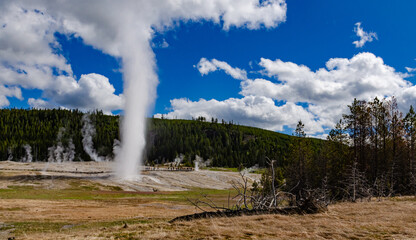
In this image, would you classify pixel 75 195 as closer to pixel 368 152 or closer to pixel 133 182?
pixel 133 182

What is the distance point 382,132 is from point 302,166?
46.0 ft

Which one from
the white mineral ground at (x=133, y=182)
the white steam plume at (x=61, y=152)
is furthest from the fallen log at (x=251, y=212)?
the white steam plume at (x=61, y=152)

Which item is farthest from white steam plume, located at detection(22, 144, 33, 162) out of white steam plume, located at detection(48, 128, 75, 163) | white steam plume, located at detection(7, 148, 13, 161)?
white steam plume, located at detection(48, 128, 75, 163)

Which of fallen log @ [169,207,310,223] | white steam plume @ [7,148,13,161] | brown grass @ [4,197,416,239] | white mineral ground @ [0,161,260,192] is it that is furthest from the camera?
white steam plume @ [7,148,13,161]

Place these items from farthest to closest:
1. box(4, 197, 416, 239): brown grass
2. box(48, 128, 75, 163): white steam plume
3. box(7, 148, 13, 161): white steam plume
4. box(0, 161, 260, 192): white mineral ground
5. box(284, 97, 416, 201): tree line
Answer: box(48, 128, 75, 163): white steam plume, box(7, 148, 13, 161): white steam plume, box(0, 161, 260, 192): white mineral ground, box(284, 97, 416, 201): tree line, box(4, 197, 416, 239): brown grass

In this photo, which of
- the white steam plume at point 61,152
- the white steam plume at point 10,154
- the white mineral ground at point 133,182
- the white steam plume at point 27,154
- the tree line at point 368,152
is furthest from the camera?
the white steam plume at point 61,152

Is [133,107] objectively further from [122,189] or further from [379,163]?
[379,163]

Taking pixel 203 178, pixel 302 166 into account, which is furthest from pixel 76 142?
pixel 302 166

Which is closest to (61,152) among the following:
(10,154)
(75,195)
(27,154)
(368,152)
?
(27,154)

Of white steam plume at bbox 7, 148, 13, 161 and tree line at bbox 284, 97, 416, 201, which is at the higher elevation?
tree line at bbox 284, 97, 416, 201

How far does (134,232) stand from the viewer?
1398cm

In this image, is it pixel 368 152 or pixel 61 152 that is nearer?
pixel 368 152

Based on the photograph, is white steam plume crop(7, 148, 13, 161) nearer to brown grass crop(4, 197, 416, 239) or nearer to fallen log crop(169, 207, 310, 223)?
brown grass crop(4, 197, 416, 239)

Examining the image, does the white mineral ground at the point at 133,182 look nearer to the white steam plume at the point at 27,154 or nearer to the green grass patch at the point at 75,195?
the green grass patch at the point at 75,195
